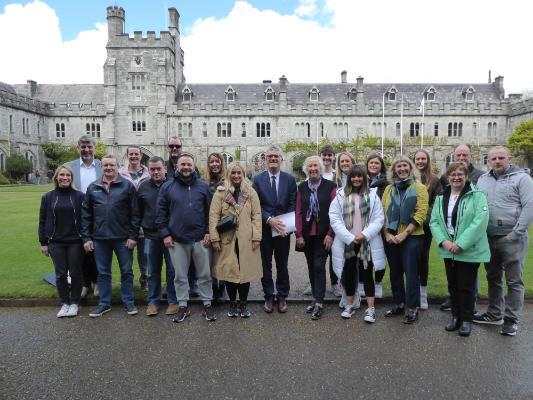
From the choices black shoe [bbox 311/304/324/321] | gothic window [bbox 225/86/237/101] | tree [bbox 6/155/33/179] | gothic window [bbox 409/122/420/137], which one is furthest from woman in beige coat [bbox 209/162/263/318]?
gothic window [bbox 409/122/420/137]

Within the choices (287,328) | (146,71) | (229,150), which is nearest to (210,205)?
(287,328)

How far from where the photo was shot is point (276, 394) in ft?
11.7

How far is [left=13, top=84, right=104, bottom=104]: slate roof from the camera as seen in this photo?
154ft

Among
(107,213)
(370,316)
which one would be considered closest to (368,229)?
(370,316)

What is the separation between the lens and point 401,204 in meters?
5.30

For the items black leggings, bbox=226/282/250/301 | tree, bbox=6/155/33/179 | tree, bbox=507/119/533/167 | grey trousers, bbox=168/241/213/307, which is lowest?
black leggings, bbox=226/282/250/301

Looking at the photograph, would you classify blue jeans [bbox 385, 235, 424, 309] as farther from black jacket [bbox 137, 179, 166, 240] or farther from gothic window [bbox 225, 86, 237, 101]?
gothic window [bbox 225, 86, 237, 101]

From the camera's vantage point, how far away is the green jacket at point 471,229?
15.4 feet

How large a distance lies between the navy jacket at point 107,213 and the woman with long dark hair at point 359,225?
112 inches

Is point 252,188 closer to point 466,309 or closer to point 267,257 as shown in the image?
point 267,257

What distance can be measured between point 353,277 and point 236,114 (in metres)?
39.7

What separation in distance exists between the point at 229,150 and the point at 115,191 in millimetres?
38548

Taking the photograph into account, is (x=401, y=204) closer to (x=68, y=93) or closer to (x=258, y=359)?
(x=258, y=359)

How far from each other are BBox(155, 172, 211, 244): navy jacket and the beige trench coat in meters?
0.19
